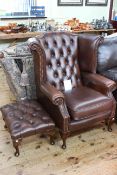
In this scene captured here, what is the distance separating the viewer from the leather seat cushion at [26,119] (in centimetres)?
190

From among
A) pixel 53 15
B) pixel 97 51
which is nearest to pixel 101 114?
pixel 97 51

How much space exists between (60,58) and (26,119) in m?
0.89

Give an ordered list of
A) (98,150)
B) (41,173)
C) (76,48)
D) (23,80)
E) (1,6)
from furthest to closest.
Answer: (1,6)
(76,48)
(23,80)
(98,150)
(41,173)

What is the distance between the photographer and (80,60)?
2.61m

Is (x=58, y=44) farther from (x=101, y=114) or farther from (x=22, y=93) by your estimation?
(x=101, y=114)

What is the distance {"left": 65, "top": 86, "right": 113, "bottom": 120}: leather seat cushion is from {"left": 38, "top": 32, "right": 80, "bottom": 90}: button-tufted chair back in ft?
0.90

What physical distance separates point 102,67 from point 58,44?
652 mm

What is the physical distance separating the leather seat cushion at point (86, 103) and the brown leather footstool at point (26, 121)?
26 centimetres

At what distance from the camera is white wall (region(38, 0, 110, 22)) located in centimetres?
450

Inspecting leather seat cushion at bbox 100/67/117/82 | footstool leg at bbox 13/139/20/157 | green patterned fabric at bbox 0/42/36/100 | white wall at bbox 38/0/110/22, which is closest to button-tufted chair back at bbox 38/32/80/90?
green patterned fabric at bbox 0/42/36/100

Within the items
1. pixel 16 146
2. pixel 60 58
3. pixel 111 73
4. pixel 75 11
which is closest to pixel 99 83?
pixel 111 73

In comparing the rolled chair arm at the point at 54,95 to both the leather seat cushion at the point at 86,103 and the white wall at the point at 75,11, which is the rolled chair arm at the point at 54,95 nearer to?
the leather seat cushion at the point at 86,103

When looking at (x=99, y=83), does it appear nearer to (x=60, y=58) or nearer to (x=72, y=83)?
(x=72, y=83)

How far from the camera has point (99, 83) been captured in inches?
91.7
